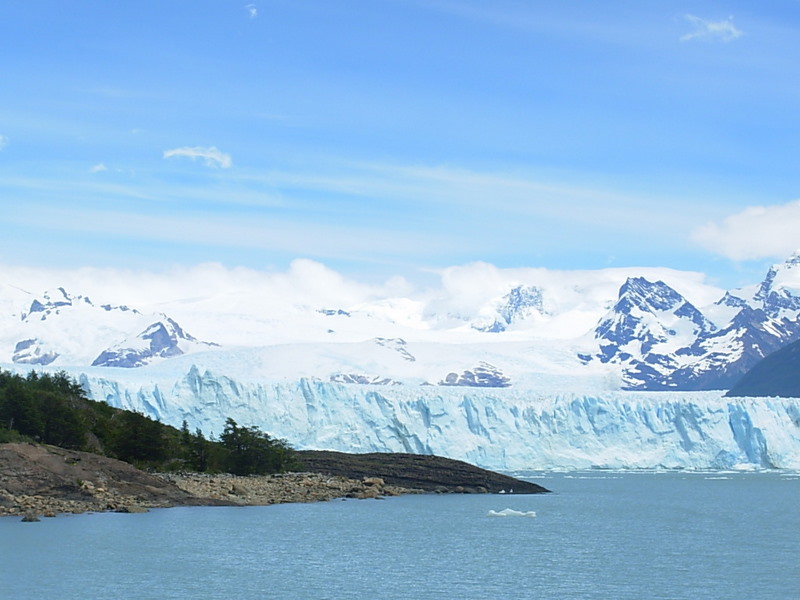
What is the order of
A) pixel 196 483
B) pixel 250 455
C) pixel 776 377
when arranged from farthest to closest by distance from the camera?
pixel 776 377 < pixel 250 455 < pixel 196 483

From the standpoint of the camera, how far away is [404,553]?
2736cm

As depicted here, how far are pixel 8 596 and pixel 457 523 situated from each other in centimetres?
1622

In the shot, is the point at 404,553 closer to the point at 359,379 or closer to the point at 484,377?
the point at 484,377

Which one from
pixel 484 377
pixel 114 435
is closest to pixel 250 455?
pixel 114 435

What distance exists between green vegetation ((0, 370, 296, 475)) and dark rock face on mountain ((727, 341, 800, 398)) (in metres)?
119

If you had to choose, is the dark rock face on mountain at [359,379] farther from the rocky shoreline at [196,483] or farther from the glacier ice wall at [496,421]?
the rocky shoreline at [196,483]

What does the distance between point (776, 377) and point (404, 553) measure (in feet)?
482

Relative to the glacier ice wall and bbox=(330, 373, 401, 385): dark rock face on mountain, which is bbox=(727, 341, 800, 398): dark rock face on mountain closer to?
bbox=(330, 373, 401, 385): dark rock face on mountain

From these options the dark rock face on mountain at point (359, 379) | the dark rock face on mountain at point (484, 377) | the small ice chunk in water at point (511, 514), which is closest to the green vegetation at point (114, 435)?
the small ice chunk in water at point (511, 514)

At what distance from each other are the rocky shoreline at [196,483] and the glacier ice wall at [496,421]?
41.4 feet

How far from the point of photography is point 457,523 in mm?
34594

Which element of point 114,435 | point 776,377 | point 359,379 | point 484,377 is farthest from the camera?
point 776,377

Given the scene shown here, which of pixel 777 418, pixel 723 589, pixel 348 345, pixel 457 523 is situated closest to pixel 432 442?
pixel 777 418

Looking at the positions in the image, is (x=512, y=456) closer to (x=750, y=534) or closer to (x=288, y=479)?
(x=288, y=479)
